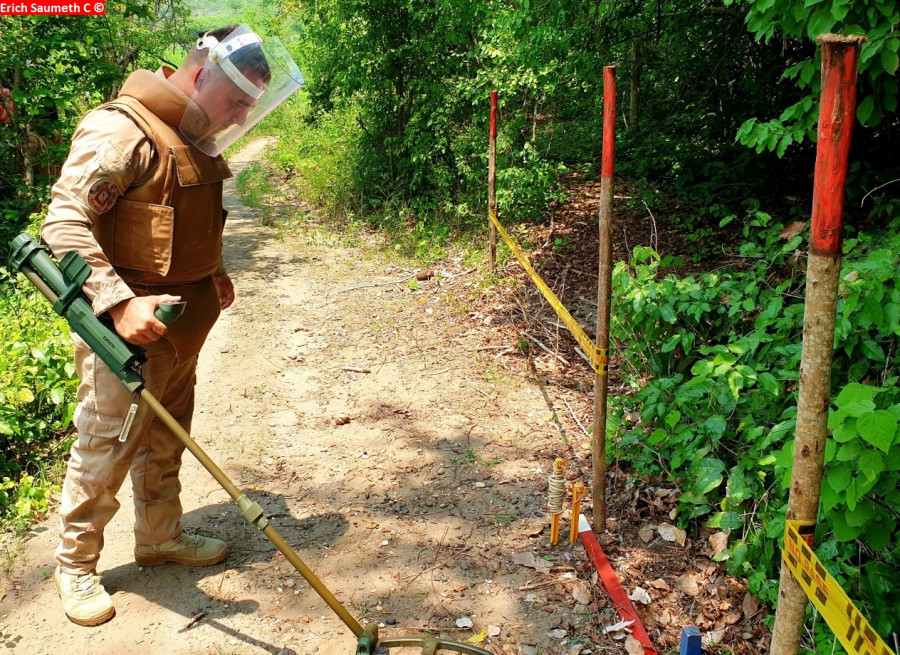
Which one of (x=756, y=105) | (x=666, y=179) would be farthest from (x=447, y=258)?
(x=756, y=105)

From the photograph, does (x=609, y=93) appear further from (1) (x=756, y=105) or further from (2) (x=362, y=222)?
(2) (x=362, y=222)

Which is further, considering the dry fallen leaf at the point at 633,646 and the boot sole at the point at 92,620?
the boot sole at the point at 92,620

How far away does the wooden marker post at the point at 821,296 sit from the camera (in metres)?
1.64

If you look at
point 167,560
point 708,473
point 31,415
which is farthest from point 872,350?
point 31,415

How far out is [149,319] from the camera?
8.42 feet

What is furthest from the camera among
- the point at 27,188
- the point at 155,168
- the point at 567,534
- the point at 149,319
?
the point at 27,188

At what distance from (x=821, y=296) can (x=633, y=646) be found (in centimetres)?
178

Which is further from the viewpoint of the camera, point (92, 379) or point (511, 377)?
point (511, 377)

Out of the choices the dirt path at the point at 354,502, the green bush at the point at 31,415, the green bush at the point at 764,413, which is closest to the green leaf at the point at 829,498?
the green bush at the point at 764,413

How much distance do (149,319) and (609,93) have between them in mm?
2216

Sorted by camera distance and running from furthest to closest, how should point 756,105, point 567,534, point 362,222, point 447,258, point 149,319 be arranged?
point 362,222 → point 447,258 → point 756,105 → point 567,534 → point 149,319

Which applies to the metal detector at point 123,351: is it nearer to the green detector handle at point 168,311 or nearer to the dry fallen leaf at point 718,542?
the green detector handle at point 168,311

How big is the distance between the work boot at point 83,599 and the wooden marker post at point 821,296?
2.68 m

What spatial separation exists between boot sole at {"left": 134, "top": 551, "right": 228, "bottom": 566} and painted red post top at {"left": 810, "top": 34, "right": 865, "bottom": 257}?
301 centimetres
